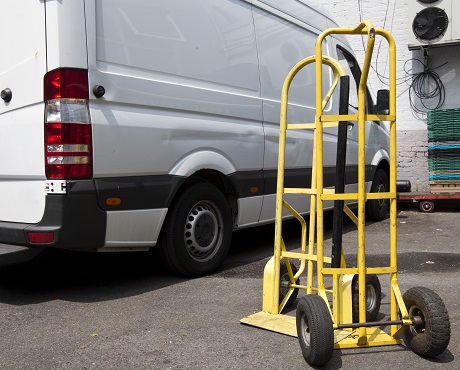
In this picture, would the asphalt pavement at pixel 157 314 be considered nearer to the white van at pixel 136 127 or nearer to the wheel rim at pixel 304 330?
the wheel rim at pixel 304 330

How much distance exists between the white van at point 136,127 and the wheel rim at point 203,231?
12mm

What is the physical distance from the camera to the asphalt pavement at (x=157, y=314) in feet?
10.5

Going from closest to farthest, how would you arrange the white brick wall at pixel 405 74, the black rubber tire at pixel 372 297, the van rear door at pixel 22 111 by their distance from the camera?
the black rubber tire at pixel 372 297 → the van rear door at pixel 22 111 → the white brick wall at pixel 405 74

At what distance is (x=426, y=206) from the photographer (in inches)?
399

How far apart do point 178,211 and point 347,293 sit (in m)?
1.94

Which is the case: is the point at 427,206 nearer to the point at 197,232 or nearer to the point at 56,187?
the point at 197,232

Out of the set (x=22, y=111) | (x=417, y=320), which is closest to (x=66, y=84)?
(x=22, y=111)

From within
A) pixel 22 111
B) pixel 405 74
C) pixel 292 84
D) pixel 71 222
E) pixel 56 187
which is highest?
pixel 405 74

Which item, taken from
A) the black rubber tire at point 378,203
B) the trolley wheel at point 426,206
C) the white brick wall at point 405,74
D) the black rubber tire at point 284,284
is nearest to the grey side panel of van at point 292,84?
the black rubber tire at point 378,203

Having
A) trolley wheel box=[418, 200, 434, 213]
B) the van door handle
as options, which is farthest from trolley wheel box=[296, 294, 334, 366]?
trolley wheel box=[418, 200, 434, 213]

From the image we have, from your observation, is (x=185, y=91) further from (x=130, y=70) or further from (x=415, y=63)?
(x=415, y=63)

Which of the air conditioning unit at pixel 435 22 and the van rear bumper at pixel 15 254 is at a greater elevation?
the air conditioning unit at pixel 435 22

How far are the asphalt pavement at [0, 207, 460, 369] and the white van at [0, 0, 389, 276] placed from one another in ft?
1.32

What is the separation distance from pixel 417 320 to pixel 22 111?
299 centimetres
